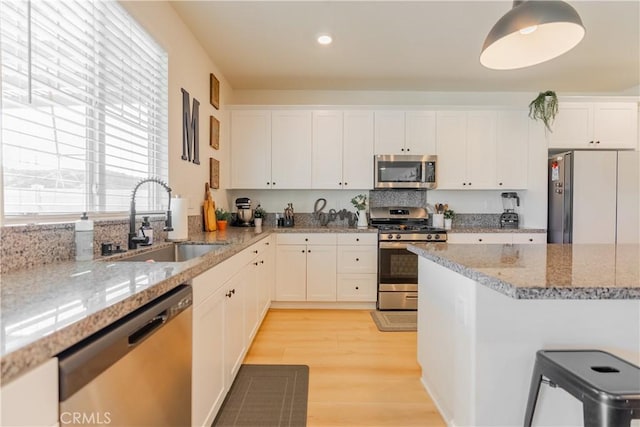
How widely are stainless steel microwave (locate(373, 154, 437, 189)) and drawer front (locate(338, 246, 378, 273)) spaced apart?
2.59 ft

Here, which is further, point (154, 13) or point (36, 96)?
point (154, 13)

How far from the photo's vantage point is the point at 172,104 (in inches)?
99.0

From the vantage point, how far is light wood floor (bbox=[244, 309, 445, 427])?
185cm

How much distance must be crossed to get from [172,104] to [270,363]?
2048 mm

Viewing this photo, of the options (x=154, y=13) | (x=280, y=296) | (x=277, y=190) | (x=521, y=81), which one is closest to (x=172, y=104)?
(x=154, y=13)

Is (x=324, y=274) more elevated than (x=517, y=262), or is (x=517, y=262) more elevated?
(x=517, y=262)

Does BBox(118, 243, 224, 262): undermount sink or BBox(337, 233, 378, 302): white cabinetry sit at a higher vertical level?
BBox(118, 243, 224, 262): undermount sink

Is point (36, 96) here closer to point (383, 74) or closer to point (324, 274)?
point (324, 274)

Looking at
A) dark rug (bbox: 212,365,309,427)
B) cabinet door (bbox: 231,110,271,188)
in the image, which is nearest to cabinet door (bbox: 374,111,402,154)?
cabinet door (bbox: 231,110,271,188)

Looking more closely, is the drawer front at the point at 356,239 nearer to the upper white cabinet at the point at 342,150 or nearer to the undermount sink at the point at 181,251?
the upper white cabinet at the point at 342,150

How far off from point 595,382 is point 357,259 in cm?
270

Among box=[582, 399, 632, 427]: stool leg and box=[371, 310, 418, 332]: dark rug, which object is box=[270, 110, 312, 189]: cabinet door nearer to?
box=[371, 310, 418, 332]: dark rug

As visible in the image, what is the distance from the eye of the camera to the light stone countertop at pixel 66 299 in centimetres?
61

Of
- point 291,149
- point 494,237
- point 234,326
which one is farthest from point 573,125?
point 234,326
